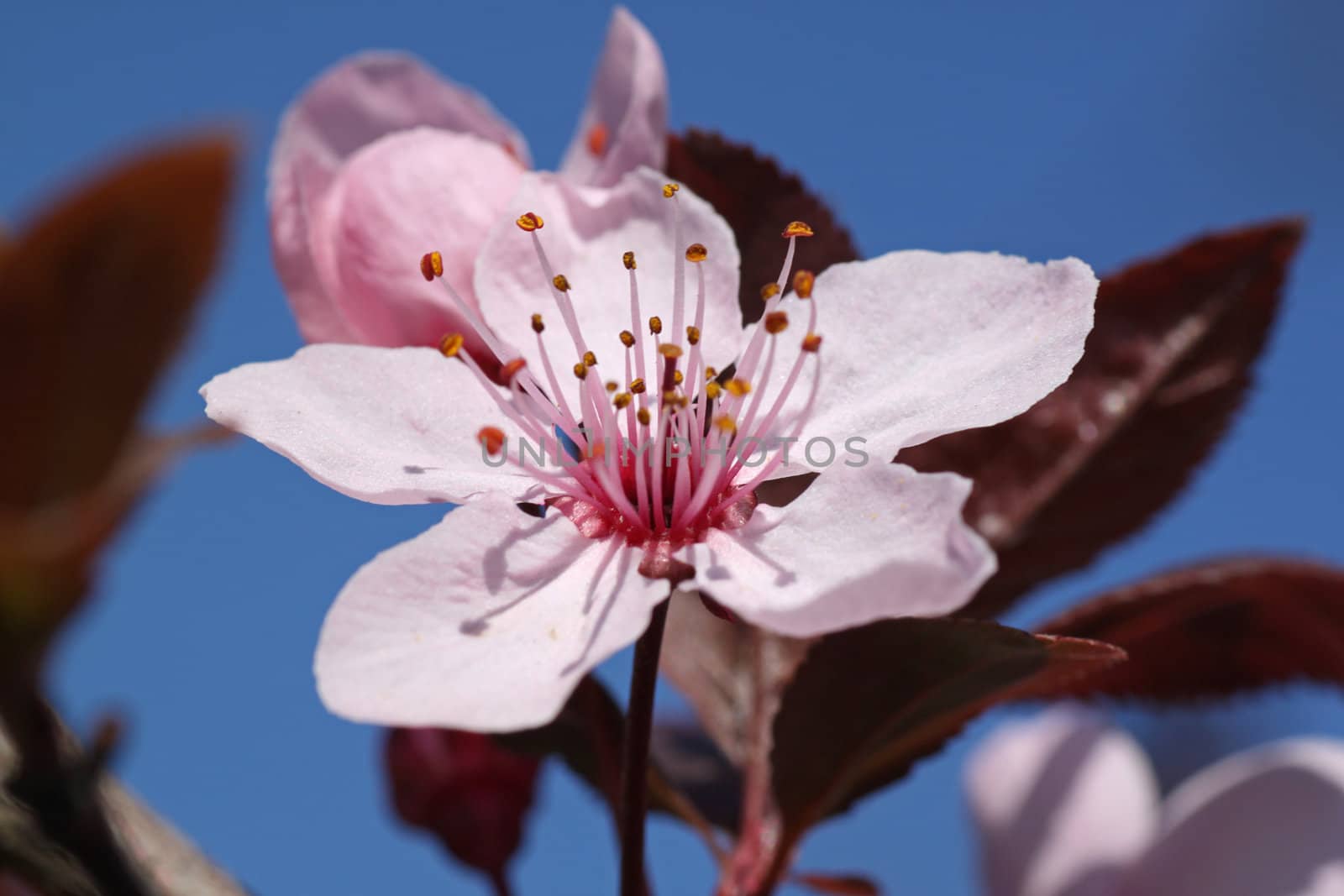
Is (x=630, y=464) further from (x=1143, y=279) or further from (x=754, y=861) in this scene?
(x=1143, y=279)

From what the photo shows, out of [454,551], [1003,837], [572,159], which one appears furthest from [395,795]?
[1003,837]

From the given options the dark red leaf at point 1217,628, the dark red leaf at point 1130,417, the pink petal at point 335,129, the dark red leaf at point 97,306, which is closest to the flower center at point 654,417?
the pink petal at point 335,129

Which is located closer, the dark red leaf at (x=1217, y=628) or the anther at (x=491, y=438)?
the anther at (x=491, y=438)

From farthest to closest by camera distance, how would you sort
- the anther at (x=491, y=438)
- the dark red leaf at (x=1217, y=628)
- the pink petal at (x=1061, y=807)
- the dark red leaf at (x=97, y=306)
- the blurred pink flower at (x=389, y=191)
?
the pink petal at (x=1061, y=807)
the dark red leaf at (x=1217, y=628)
the blurred pink flower at (x=389, y=191)
the anther at (x=491, y=438)
the dark red leaf at (x=97, y=306)

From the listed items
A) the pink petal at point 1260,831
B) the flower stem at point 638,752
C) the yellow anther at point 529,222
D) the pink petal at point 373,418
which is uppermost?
the yellow anther at point 529,222

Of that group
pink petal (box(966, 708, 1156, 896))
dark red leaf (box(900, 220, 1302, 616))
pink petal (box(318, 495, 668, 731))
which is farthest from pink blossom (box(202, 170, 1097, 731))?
pink petal (box(966, 708, 1156, 896))

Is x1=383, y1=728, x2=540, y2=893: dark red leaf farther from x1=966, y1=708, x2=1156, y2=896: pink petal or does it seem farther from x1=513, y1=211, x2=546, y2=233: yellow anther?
x1=966, y1=708, x2=1156, y2=896: pink petal

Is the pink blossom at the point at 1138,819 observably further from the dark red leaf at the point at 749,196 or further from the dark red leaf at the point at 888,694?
the dark red leaf at the point at 749,196
